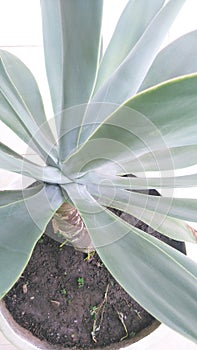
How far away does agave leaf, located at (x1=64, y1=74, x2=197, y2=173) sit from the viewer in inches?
12.4

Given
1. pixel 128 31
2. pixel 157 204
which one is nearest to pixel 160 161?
pixel 157 204

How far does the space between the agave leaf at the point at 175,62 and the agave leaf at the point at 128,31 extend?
40 mm

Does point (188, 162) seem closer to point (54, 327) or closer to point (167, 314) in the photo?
point (167, 314)

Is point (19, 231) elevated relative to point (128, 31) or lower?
lower

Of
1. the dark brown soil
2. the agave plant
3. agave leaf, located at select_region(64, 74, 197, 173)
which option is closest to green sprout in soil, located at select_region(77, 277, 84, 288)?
the dark brown soil

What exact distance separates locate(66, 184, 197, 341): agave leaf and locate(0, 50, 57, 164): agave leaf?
0.26ft

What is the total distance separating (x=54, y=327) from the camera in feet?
2.42

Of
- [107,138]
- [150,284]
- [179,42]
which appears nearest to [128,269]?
[150,284]

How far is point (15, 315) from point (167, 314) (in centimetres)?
38

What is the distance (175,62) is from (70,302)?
1.42ft

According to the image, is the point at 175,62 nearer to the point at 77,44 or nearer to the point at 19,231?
the point at 77,44

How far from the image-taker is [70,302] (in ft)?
2.47

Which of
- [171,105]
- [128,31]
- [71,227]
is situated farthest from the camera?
[71,227]

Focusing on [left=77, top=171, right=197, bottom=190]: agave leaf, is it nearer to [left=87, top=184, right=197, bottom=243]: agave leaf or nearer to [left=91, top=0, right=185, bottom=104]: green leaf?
[left=87, top=184, right=197, bottom=243]: agave leaf
